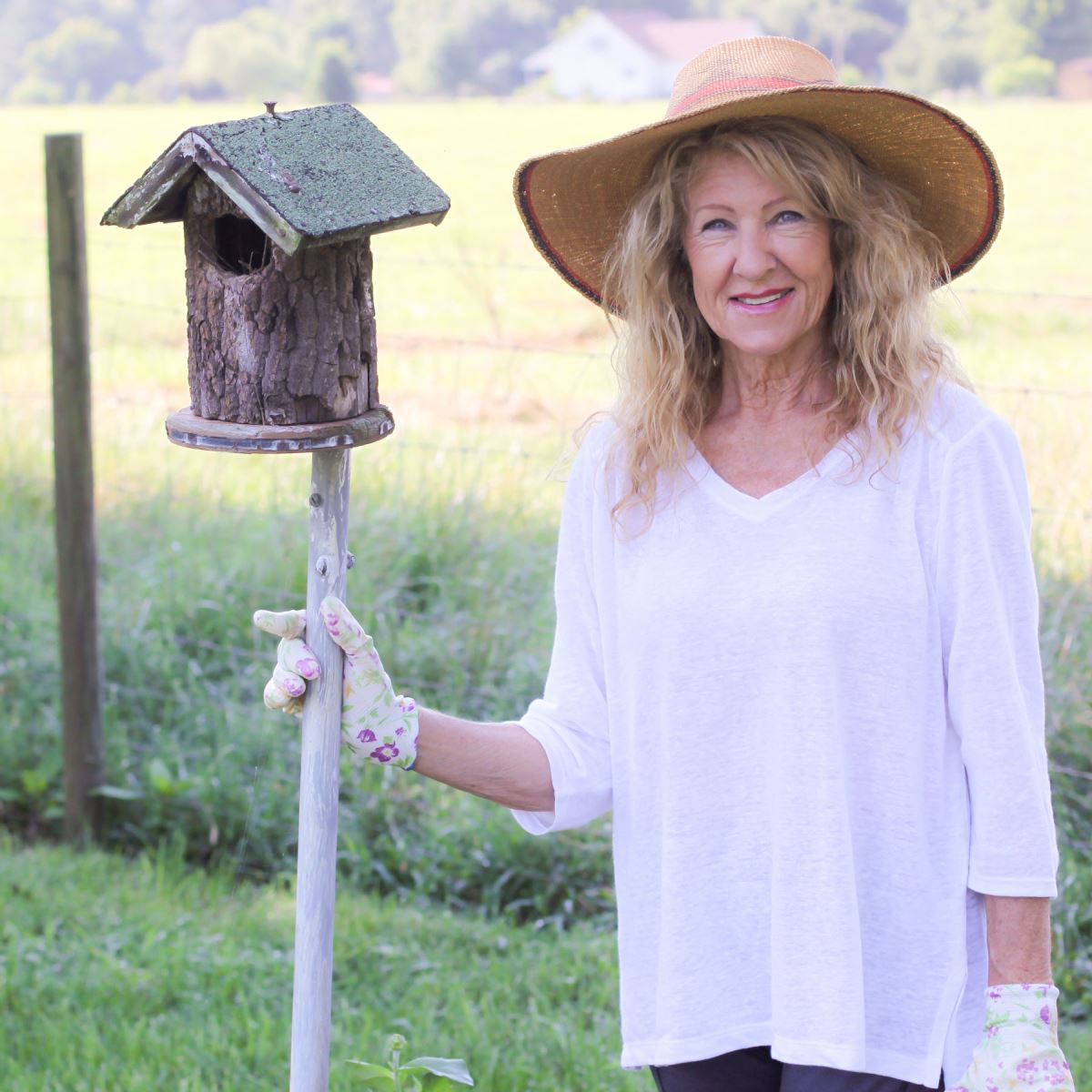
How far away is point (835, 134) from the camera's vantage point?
1835 mm

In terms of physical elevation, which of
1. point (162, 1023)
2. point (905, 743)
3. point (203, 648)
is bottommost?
point (162, 1023)

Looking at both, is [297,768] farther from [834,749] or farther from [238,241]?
[834,749]

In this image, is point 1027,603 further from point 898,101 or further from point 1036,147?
point 1036,147

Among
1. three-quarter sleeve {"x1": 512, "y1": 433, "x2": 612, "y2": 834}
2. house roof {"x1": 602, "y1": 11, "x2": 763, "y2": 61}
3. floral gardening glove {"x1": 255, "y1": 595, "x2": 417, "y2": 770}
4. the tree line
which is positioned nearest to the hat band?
three-quarter sleeve {"x1": 512, "y1": 433, "x2": 612, "y2": 834}

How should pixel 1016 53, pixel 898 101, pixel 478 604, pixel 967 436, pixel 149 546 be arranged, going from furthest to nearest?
1. pixel 1016 53
2. pixel 149 546
3. pixel 478 604
4. pixel 898 101
5. pixel 967 436

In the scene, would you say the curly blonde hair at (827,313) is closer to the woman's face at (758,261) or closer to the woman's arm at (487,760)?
the woman's face at (758,261)

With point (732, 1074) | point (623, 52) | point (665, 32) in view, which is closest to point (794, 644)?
point (732, 1074)

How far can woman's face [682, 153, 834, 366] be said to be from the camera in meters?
1.76

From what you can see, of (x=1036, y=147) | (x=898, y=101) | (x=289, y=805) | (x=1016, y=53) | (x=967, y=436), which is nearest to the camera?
(x=967, y=436)

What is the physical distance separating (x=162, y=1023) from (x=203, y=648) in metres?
1.54

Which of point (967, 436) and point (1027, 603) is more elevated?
point (967, 436)

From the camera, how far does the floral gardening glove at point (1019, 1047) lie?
1.56 meters

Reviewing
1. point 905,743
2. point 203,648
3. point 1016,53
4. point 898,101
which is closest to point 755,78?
point 898,101

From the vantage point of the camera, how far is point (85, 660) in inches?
152
